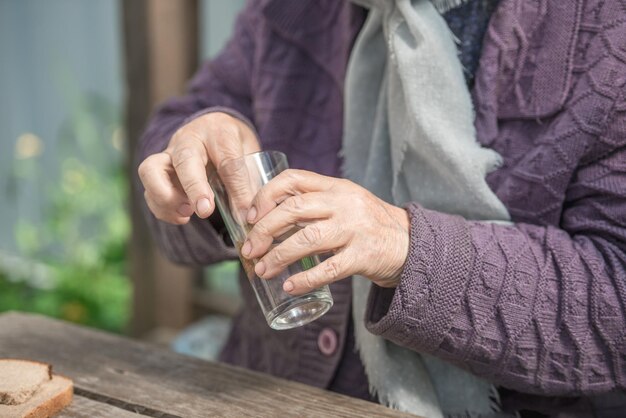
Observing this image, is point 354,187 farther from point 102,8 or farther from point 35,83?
point 35,83

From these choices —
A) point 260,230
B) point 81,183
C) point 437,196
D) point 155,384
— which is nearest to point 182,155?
point 260,230

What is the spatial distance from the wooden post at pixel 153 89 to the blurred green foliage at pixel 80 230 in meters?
0.55

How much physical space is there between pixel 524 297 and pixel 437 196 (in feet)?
0.90

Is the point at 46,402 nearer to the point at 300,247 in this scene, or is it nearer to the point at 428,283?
the point at 300,247

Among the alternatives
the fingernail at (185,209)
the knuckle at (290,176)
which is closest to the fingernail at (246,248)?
the knuckle at (290,176)

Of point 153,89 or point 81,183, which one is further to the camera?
point 81,183

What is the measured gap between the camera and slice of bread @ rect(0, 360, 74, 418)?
1.07 meters

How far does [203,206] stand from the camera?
44.9 inches

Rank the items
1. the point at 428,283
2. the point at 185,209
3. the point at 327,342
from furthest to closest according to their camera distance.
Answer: the point at 327,342 < the point at 185,209 < the point at 428,283

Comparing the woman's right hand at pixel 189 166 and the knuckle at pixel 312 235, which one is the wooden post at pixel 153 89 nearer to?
the woman's right hand at pixel 189 166

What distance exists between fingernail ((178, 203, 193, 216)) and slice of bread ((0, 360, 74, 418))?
0.32 meters

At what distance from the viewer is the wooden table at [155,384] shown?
1.12 m

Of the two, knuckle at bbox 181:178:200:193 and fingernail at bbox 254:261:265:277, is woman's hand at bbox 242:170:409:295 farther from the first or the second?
knuckle at bbox 181:178:200:193

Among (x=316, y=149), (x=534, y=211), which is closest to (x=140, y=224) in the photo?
(x=316, y=149)
